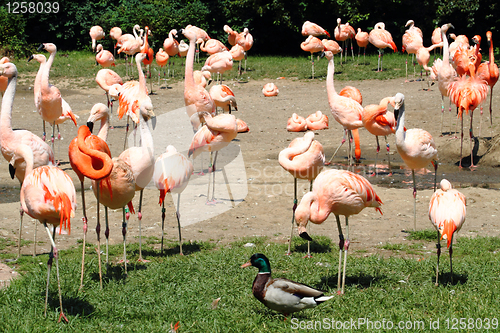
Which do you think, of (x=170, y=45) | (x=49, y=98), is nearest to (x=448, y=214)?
(x=49, y=98)

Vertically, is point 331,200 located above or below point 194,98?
below

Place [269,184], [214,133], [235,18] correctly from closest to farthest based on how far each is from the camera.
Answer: [214,133] < [269,184] < [235,18]

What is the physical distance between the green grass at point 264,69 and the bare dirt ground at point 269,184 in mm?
2266

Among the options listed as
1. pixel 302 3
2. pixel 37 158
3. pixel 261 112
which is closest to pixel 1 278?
pixel 37 158

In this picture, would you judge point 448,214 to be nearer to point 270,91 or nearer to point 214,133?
point 214,133

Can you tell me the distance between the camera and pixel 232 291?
14.8 ft

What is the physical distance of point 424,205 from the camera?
7023 mm

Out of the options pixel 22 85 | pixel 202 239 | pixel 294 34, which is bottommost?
pixel 202 239

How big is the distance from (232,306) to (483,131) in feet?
27.8

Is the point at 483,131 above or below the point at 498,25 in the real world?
below

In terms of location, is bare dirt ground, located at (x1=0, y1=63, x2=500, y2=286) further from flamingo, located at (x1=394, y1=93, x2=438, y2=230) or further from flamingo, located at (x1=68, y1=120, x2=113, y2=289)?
flamingo, located at (x1=68, y1=120, x2=113, y2=289)

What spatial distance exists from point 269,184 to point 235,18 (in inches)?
594

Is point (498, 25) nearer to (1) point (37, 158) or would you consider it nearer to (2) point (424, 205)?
(2) point (424, 205)

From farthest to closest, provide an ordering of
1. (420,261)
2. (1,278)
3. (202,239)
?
(202,239)
(420,261)
(1,278)
